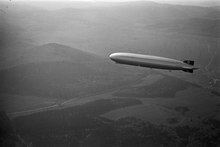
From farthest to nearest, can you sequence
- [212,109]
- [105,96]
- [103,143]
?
[105,96] → [212,109] → [103,143]

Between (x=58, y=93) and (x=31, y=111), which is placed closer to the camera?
(x=31, y=111)

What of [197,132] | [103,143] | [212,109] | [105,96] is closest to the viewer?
[103,143]

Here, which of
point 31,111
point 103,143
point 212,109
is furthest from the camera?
point 212,109

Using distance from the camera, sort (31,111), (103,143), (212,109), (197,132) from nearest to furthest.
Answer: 1. (103,143)
2. (197,132)
3. (31,111)
4. (212,109)

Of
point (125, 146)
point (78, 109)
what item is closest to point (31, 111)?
point (78, 109)

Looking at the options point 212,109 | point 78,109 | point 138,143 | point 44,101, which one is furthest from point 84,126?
point 212,109

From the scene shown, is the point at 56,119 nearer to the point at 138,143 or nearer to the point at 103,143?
the point at 103,143

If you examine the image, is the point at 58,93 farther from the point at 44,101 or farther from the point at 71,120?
the point at 71,120

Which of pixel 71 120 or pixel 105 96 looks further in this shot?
pixel 105 96
